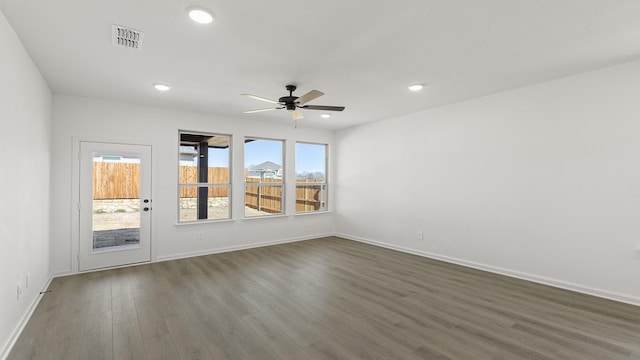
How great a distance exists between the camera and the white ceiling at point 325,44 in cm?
221

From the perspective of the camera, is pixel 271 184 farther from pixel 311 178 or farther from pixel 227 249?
pixel 227 249

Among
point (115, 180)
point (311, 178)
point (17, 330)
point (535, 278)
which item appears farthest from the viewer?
point (311, 178)

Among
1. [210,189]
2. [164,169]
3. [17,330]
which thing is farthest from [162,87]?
[17,330]

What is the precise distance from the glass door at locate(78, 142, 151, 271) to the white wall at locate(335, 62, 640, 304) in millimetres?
4303

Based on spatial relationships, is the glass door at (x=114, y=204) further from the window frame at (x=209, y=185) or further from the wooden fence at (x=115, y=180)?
the window frame at (x=209, y=185)

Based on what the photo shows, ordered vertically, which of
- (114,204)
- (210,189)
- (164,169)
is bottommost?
(114,204)

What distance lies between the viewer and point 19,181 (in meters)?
2.62

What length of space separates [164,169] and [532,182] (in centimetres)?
549

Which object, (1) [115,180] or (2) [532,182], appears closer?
(2) [532,182]

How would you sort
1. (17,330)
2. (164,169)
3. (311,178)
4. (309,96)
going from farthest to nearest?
1. (311,178)
2. (164,169)
3. (309,96)
4. (17,330)

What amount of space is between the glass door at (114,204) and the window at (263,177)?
5.78ft

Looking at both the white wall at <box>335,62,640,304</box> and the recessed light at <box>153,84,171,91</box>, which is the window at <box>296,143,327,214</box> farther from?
the recessed light at <box>153,84,171,91</box>

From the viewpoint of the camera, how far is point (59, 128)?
4.22 meters

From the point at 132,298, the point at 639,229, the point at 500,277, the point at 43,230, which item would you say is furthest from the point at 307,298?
the point at 639,229
